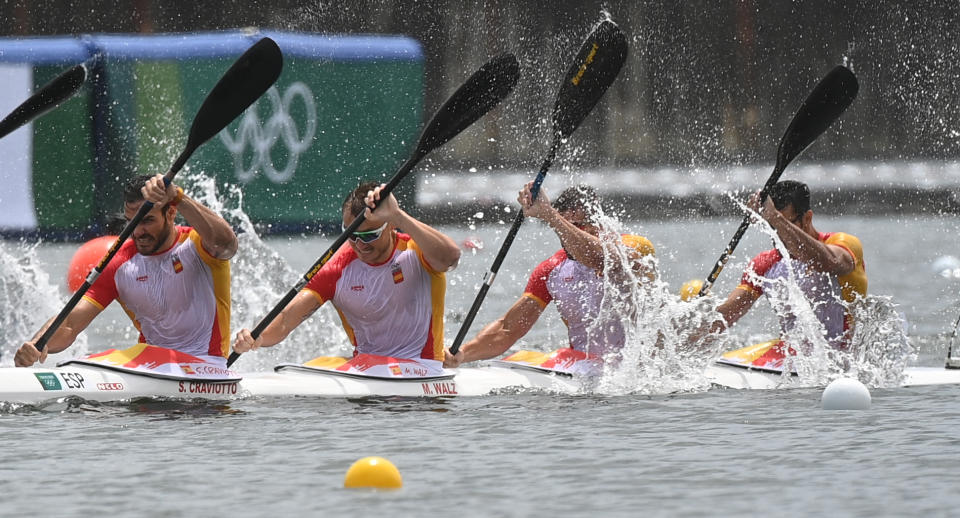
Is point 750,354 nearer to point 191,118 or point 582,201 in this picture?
point 582,201

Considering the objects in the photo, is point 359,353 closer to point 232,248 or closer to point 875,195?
point 232,248

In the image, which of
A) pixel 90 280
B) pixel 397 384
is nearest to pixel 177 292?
pixel 90 280

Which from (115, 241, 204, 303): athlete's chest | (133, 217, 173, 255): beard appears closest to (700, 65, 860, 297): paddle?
(115, 241, 204, 303): athlete's chest

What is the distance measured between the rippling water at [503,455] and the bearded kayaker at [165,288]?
1.31 ft

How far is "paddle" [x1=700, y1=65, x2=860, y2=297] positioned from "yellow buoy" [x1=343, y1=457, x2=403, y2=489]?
3959 millimetres

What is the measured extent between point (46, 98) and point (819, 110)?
15.0ft

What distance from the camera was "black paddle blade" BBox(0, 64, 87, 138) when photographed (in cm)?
878

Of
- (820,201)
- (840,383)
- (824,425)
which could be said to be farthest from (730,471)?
(820,201)

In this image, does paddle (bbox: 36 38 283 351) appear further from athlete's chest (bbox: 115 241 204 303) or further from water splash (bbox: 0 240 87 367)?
water splash (bbox: 0 240 87 367)

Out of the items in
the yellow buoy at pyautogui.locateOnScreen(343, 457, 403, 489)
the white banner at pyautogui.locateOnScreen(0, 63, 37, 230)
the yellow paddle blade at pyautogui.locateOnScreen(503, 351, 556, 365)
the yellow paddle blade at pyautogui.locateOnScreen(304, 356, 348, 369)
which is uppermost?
the white banner at pyautogui.locateOnScreen(0, 63, 37, 230)

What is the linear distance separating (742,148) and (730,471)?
1046 inches

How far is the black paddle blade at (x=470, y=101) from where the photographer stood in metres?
8.65

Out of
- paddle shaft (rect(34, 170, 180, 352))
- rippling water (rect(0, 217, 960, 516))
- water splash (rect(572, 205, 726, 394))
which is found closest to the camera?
rippling water (rect(0, 217, 960, 516))

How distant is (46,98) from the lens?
8.98 metres
